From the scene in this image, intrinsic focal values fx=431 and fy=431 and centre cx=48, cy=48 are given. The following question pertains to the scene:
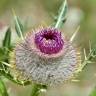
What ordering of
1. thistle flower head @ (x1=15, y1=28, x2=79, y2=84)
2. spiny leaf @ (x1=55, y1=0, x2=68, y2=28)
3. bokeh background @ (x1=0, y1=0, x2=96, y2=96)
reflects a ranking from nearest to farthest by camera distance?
thistle flower head @ (x1=15, y1=28, x2=79, y2=84) → spiny leaf @ (x1=55, y1=0, x2=68, y2=28) → bokeh background @ (x1=0, y1=0, x2=96, y2=96)

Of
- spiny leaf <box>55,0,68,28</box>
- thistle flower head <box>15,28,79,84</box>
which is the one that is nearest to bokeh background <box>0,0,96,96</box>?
spiny leaf <box>55,0,68,28</box>

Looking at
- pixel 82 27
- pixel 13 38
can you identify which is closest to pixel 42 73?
pixel 13 38

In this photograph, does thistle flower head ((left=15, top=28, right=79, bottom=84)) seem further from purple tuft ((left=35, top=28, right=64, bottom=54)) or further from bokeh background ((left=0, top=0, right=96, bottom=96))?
bokeh background ((left=0, top=0, right=96, bottom=96))

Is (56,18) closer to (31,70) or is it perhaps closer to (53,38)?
(53,38)

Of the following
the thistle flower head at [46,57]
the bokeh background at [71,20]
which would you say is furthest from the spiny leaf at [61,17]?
the bokeh background at [71,20]

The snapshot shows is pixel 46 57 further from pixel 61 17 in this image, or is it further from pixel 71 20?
pixel 71 20

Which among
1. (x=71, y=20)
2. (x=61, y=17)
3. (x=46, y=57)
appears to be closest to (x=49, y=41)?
(x=46, y=57)
